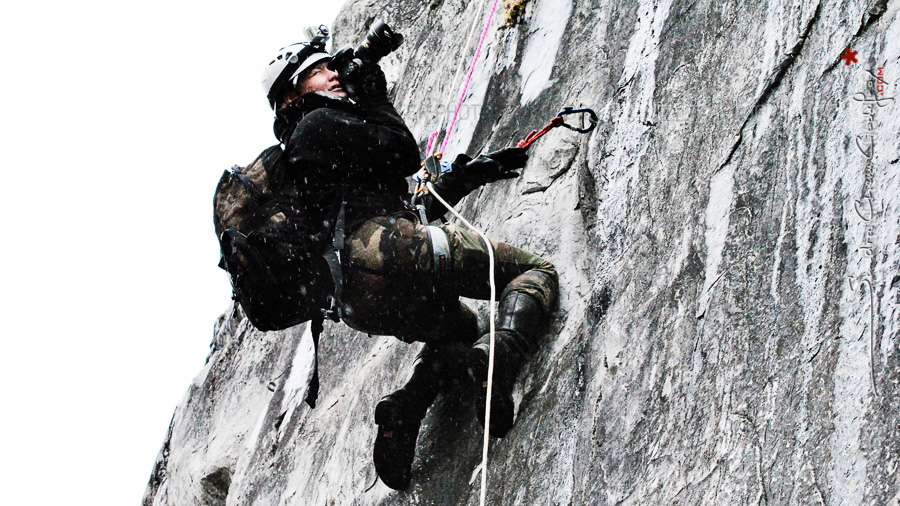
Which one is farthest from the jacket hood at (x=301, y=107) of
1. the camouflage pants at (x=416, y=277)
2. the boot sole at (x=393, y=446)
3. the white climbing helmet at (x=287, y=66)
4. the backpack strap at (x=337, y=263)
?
the boot sole at (x=393, y=446)

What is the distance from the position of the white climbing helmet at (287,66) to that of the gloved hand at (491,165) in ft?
3.18

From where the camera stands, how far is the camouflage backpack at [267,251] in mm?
4613

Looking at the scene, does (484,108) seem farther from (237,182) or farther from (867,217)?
(867,217)

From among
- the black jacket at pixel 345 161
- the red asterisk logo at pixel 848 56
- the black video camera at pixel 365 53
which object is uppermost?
the black video camera at pixel 365 53

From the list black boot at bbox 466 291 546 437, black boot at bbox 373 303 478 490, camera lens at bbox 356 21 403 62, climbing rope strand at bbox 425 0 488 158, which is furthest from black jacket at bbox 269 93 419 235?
climbing rope strand at bbox 425 0 488 158

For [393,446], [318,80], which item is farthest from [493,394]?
[318,80]

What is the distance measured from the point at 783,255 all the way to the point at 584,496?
134 cm

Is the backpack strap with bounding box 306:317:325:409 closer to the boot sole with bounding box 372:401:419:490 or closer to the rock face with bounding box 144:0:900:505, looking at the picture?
the boot sole with bounding box 372:401:419:490

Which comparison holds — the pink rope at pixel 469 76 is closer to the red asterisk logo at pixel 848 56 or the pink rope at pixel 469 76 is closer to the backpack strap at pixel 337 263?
the backpack strap at pixel 337 263

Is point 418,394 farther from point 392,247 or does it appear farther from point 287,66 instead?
point 287,66

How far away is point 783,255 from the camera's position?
11.9ft

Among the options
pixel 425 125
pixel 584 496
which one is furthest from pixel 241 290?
pixel 425 125

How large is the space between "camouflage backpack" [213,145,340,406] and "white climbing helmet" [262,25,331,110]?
35 cm

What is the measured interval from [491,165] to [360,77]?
2.91 feet
